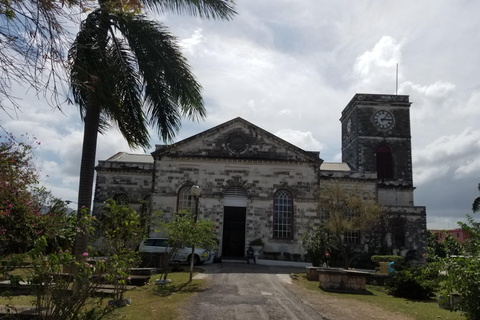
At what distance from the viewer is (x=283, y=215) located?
26.1 meters

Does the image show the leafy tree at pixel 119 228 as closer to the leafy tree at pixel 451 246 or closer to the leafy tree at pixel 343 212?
the leafy tree at pixel 451 246

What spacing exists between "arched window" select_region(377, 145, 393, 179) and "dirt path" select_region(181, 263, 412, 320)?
24.4 meters

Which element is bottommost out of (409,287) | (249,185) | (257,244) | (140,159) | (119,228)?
(409,287)

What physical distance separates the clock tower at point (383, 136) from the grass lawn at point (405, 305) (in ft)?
73.3

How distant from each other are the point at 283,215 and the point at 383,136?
15939 mm

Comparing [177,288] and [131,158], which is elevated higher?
[131,158]

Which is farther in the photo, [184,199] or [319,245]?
[184,199]

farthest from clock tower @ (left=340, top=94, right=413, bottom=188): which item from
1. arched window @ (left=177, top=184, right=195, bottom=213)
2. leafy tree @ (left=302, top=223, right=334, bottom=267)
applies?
arched window @ (left=177, top=184, right=195, bottom=213)

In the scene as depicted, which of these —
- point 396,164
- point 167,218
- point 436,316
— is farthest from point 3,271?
point 396,164

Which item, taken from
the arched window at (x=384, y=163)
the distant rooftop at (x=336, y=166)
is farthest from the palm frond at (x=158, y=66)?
the arched window at (x=384, y=163)

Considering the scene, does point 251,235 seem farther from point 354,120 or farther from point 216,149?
point 354,120

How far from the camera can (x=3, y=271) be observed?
5.39m

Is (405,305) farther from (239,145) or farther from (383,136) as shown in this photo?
(383,136)

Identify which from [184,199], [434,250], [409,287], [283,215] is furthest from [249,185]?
[434,250]
